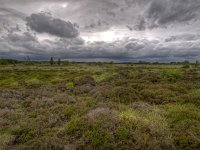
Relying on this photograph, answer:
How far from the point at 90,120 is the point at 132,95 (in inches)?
319

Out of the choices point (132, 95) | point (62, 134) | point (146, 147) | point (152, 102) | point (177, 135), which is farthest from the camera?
point (132, 95)

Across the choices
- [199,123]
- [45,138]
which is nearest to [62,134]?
[45,138]

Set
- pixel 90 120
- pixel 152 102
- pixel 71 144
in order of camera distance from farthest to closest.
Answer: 1. pixel 152 102
2. pixel 90 120
3. pixel 71 144

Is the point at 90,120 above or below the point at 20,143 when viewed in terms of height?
above

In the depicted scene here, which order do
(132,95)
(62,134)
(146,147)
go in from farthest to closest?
(132,95), (62,134), (146,147)

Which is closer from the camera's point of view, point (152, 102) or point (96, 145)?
point (96, 145)

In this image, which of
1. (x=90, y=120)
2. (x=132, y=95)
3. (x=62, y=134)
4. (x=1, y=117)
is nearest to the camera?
(x=62, y=134)

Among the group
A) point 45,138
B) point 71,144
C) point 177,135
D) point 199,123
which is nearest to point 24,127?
point 45,138

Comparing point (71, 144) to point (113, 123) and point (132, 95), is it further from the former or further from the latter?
point (132, 95)

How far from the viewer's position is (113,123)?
1020cm

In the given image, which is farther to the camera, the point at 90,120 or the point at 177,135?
the point at 90,120

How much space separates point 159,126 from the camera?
10188mm

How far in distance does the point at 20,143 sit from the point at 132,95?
11173mm

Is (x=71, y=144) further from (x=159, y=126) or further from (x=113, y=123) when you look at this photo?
(x=159, y=126)
